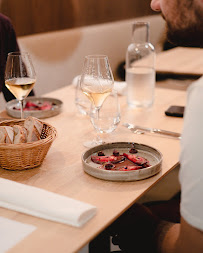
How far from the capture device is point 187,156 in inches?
34.1

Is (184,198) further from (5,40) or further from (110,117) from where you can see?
(5,40)

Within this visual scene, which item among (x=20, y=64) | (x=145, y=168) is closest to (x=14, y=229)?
(x=145, y=168)

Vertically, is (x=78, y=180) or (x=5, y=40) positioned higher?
(x=5, y=40)

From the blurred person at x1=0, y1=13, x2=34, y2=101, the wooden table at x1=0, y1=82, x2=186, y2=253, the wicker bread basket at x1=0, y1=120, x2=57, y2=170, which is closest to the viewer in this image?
the wooden table at x1=0, y1=82, x2=186, y2=253

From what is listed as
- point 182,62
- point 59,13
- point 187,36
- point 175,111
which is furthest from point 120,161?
point 59,13

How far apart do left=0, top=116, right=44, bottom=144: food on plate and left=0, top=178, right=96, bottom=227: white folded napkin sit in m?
0.19

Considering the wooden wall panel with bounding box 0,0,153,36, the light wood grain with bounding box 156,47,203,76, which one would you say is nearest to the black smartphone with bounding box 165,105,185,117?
the light wood grain with bounding box 156,47,203,76

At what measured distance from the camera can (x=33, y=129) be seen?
1.19 m

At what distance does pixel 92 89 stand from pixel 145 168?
1.21 feet

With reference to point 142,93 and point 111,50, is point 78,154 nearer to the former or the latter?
point 142,93

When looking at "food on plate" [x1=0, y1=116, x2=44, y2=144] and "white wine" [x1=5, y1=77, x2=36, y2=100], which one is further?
"white wine" [x1=5, y1=77, x2=36, y2=100]

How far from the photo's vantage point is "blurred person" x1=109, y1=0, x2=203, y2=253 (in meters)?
A: 0.85

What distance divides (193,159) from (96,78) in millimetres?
564

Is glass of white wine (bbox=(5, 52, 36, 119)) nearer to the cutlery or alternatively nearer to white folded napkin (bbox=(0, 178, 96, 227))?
the cutlery
